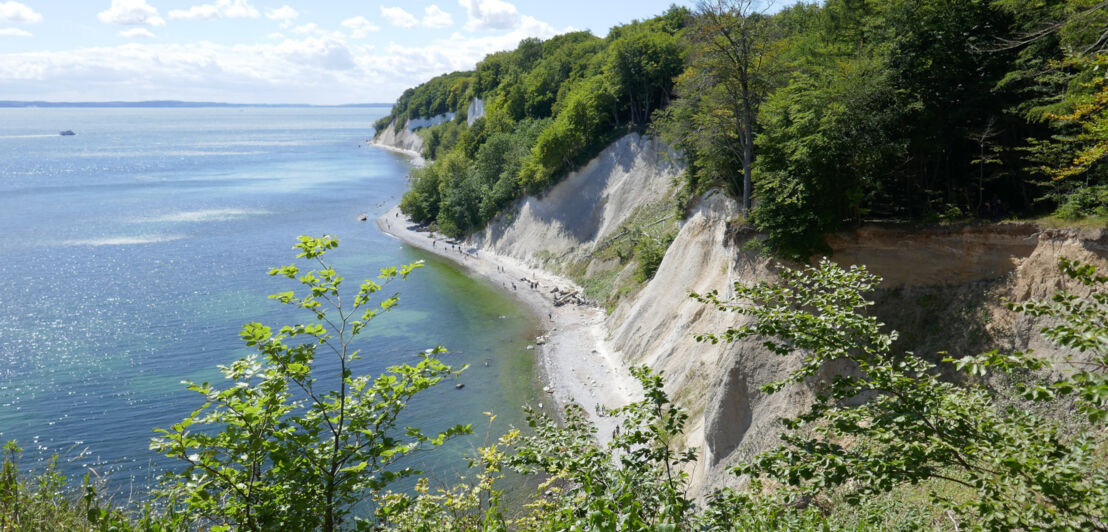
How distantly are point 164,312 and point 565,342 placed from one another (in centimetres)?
2908

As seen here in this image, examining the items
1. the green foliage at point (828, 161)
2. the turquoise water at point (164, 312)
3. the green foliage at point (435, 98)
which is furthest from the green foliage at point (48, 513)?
the green foliage at point (435, 98)

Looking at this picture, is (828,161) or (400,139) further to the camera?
(400,139)

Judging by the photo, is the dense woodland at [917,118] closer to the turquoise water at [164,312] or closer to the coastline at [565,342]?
the coastline at [565,342]

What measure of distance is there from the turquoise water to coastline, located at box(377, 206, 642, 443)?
1525 millimetres

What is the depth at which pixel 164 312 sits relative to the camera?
138 ft

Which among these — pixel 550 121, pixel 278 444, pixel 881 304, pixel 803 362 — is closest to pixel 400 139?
pixel 550 121

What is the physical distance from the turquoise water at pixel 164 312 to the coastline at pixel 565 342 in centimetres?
152

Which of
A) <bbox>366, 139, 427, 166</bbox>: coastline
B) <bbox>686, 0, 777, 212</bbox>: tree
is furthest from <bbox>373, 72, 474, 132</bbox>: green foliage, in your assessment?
<bbox>686, 0, 777, 212</bbox>: tree

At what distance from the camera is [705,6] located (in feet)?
75.0

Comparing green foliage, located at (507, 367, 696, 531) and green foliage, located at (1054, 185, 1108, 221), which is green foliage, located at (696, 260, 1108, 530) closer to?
green foliage, located at (507, 367, 696, 531)

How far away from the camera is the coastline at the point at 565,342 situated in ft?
96.9

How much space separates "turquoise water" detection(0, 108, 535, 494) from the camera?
27516 mm

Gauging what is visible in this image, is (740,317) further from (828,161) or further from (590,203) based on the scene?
(590,203)

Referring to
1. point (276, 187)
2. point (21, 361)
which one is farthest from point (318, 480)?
point (276, 187)
